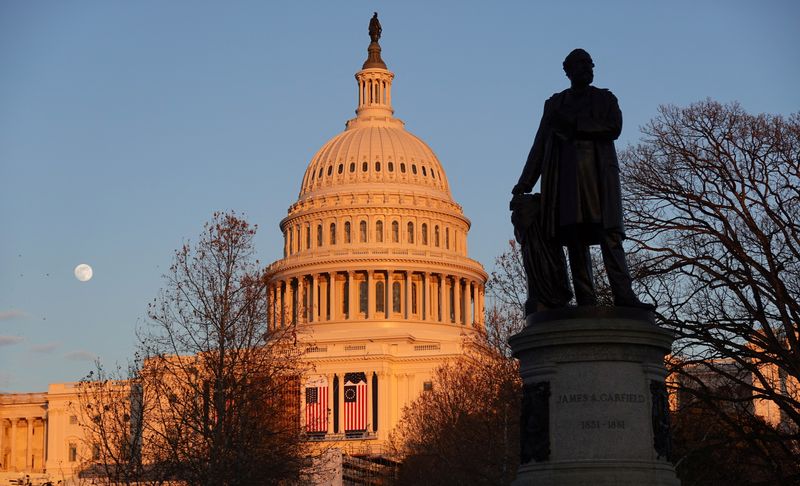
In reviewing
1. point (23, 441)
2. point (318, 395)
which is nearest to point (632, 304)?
point (318, 395)

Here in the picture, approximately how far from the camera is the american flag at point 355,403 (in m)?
144

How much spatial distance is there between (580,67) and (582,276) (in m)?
2.62

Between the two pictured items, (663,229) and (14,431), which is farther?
(14,431)

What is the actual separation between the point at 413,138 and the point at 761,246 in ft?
473

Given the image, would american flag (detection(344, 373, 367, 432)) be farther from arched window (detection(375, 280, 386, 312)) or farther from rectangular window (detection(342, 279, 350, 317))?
arched window (detection(375, 280, 386, 312))

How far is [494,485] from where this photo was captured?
58062 millimetres

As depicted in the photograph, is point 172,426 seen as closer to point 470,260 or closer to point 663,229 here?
point 663,229

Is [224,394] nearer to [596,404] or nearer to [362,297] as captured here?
[596,404]

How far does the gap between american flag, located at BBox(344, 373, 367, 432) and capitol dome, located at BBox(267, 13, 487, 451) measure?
0.70 feet

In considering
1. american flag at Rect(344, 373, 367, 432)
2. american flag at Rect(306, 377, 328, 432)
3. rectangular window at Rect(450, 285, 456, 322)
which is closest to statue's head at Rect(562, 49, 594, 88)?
american flag at Rect(306, 377, 328, 432)

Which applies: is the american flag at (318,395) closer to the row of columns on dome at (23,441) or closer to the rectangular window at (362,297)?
the rectangular window at (362,297)

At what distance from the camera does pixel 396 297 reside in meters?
166

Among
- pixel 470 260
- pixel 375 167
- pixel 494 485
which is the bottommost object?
pixel 494 485

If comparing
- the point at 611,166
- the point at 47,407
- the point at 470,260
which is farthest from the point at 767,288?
the point at 47,407
